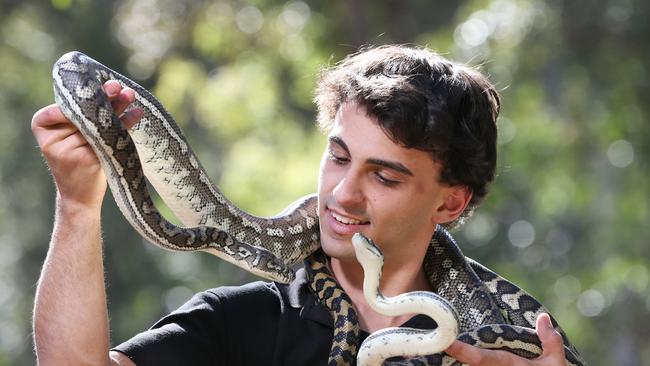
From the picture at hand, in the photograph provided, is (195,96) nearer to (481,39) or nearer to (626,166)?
(481,39)

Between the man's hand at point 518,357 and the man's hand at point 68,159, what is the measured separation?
1.40 metres

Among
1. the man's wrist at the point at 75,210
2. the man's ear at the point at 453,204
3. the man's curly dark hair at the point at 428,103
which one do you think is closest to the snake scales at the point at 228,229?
the man's wrist at the point at 75,210

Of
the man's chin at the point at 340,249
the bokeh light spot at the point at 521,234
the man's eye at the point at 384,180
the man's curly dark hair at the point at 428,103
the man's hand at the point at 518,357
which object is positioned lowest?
the man's hand at the point at 518,357

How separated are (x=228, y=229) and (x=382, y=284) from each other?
0.78 meters

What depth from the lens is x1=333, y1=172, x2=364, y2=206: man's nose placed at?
480cm

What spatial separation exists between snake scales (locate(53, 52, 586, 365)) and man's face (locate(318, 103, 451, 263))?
33 centimetres

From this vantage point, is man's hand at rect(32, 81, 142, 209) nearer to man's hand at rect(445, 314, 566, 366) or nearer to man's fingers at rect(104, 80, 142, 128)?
man's fingers at rect(104, 80, 142, 128)

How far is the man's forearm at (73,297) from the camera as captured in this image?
423cm

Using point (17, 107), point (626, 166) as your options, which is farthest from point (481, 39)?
point (17, 107)

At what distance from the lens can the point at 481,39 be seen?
94.0 ft

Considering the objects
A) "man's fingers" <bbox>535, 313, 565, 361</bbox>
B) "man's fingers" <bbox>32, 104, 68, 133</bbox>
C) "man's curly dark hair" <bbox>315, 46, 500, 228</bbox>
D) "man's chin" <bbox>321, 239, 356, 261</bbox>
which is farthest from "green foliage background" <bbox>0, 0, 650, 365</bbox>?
"man's fingers" <bbox>535, 313, 565, 361</bbox>

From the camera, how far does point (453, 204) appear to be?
212 inches

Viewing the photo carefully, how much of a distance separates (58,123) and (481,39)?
24.9 meters

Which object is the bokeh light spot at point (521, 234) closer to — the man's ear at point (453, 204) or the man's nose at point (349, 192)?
the man's ear at point (453, 204)
